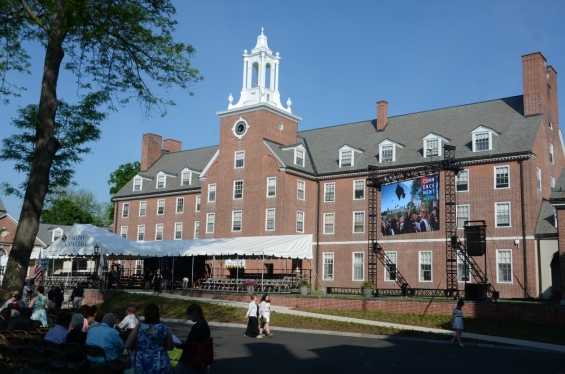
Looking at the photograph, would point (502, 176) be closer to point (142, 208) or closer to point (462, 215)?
point (462, 215)

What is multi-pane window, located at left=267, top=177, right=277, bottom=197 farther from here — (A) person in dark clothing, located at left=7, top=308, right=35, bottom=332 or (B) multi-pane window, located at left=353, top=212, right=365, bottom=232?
(A) person in dark clothing, located at left=7, top=308, right=35, bottom=332

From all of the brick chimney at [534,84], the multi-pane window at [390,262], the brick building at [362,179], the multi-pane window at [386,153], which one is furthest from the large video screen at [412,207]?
the brick chimney at [534,84]

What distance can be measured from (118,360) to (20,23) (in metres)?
10.6

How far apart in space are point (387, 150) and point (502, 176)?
9037 mm

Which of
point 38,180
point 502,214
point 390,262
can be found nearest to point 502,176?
point 502,214

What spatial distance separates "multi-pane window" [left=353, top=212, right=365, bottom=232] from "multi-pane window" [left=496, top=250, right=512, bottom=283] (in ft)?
32.9

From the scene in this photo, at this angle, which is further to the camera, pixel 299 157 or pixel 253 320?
pixel 299 157

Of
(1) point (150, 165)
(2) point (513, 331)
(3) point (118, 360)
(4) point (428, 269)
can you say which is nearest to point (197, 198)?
(1) point (150, 165)

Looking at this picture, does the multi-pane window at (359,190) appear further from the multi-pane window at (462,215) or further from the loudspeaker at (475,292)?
the loudspeaker at (475,292)

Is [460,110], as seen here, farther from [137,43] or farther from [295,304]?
[137,43]

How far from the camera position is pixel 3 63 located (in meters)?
16.3

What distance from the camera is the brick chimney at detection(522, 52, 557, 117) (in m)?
38.6

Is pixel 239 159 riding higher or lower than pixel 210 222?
higher

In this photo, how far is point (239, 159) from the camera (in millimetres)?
46594
